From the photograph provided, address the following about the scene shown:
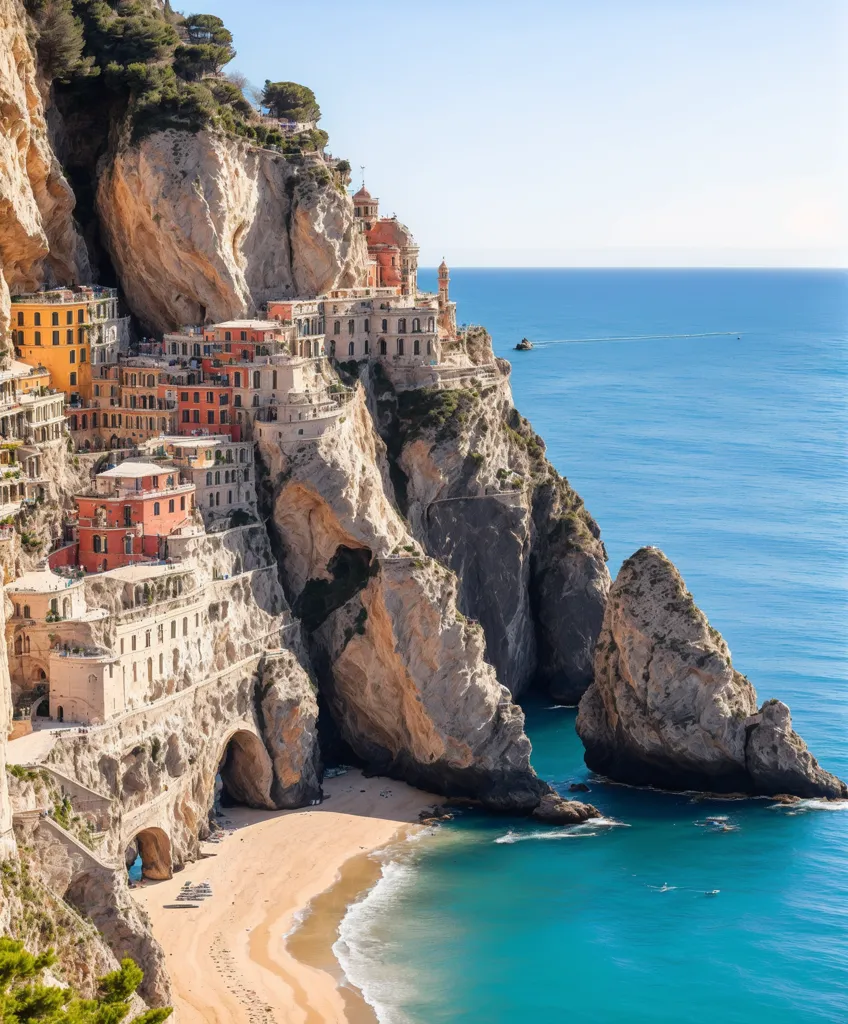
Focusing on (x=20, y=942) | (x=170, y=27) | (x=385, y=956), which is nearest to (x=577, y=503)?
(x=170, y=27)

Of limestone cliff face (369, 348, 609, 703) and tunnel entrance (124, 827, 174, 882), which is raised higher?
limestone cliff face (369, 348, 609, 703)

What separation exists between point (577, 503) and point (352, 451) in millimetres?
26528

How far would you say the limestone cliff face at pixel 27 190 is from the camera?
4099 inches

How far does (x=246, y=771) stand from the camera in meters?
104

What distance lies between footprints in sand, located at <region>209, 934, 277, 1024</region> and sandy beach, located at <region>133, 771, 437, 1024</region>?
44 millimetres

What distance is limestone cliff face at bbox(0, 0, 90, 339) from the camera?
10412 cm

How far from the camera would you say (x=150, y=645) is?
9319 cm

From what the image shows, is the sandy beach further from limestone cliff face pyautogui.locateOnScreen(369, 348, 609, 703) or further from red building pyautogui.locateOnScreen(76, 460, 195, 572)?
limestone cliff face pyautogui.locateOnScreen(369, 348, 609, 703)

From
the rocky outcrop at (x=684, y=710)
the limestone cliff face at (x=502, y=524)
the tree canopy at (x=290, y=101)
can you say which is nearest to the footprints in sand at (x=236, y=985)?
the rocky outcrop at (x=684, y=710)

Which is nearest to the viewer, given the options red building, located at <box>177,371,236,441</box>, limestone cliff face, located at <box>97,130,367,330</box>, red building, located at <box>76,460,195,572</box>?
red building, located at <box>76,460,195,572</box>

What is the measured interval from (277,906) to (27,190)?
42094 mm

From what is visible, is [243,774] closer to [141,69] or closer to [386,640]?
[386,640]

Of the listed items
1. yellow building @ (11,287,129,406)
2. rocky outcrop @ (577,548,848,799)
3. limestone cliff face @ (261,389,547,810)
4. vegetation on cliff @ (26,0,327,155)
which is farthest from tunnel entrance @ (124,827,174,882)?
vegetation on cliff @ (26,0,327,155)

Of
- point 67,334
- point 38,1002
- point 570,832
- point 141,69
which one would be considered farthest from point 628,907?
point 141,69
